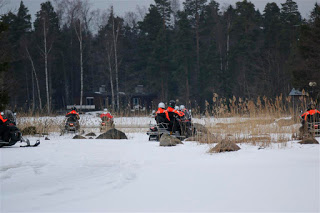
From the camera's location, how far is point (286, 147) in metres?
8.38

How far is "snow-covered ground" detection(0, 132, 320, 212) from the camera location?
166 inches

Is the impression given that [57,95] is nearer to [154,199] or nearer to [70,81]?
[70,81]

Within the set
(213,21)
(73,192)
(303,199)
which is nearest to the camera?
(303,199)

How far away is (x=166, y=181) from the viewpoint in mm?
5398

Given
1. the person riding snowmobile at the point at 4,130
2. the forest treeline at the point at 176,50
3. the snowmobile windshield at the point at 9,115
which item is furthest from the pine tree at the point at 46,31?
the person riding snowmobile at the point at 4,130

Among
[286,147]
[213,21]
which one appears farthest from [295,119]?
[213,21]

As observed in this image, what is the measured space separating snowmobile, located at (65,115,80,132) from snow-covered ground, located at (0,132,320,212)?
269 inches

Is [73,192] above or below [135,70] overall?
below

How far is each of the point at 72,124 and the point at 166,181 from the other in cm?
1084

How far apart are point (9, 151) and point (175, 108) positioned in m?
5.82

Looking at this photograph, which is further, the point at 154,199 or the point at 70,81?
the point at 70,81

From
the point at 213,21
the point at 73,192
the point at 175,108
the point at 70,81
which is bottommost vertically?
the point at 73,192

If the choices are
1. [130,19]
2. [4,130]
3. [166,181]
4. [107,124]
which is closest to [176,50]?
[130,19]

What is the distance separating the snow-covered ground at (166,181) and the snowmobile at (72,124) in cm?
683
